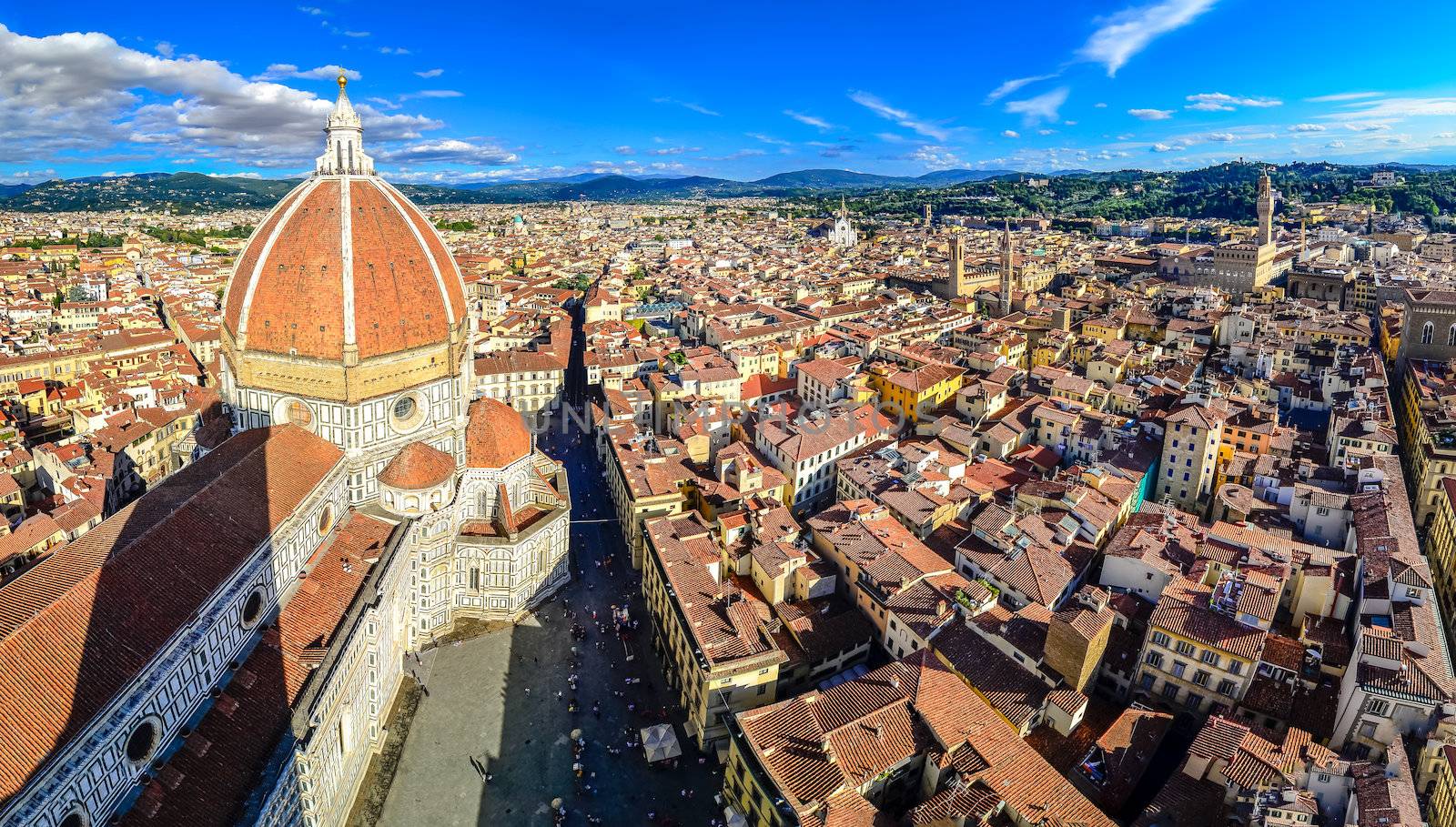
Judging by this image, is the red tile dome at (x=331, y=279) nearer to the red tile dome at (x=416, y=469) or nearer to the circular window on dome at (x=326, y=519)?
the red tile dome at (x=416, y=469)

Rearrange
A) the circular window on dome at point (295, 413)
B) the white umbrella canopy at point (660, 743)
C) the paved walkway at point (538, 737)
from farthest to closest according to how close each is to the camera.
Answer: the circular window on dome at point (295, 413)
the white umbrella canopy at point (660, 743)
the paved walkway at point (538, 737)

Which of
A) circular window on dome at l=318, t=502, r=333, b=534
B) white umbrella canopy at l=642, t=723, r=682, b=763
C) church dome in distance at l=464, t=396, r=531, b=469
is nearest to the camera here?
white umbrella canopy at l=642, t=723, r=682, b=763

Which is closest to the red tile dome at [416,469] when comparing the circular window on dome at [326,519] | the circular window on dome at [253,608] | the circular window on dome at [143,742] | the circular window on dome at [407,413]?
the circular window on dome at [407,413]

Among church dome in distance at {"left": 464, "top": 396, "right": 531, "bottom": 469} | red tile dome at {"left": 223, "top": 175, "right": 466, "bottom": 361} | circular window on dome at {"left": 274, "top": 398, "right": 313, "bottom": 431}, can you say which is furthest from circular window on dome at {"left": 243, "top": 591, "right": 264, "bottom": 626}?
church dome in distance at {"left": 464, "top": 396, "right": 531, "bottom": 469}

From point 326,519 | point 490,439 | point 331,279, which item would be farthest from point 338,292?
point 490,439

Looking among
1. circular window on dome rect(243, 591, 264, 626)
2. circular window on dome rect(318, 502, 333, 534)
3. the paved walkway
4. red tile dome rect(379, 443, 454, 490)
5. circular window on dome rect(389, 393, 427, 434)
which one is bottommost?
the paved walkway

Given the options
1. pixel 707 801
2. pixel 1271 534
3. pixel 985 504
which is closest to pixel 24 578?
pixel 707 801

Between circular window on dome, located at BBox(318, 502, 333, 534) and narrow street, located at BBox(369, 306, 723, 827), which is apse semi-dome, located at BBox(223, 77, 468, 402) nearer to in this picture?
circular window on dome, located at BBox(318, 502, 333, 534)
